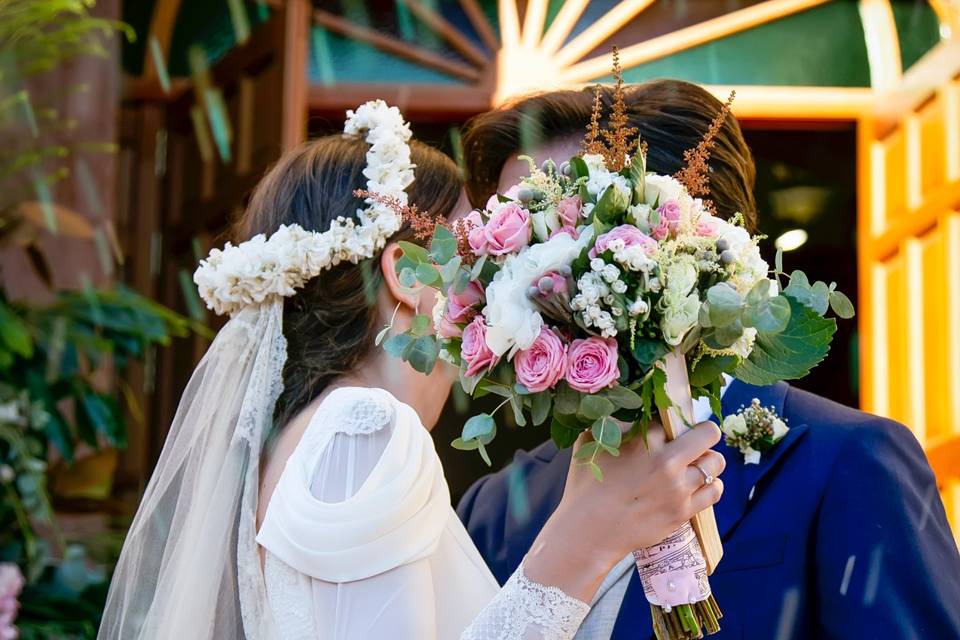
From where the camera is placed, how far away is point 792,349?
1938mm

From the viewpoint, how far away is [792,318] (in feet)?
6.33

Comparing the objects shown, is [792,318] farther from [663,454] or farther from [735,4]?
[735,4]

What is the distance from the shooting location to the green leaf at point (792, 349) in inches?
75.2

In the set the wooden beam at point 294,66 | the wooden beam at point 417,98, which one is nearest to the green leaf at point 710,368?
the wooden beam at point 294,66

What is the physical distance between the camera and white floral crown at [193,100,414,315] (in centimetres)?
237

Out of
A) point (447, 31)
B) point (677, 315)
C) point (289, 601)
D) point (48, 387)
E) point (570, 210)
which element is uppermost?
point (570, 210)

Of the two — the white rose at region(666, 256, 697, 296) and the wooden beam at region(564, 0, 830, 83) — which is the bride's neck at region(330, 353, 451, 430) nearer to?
the white rose at region(666, 256, 697, 296)

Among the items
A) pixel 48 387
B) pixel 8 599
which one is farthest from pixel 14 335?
pixel 8 599

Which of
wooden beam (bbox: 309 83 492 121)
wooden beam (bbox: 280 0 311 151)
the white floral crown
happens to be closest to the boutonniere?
the white floral crown

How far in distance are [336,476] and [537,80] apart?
380cm

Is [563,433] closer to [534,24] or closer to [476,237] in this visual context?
[476,237]

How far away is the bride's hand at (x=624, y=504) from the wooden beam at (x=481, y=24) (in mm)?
3996

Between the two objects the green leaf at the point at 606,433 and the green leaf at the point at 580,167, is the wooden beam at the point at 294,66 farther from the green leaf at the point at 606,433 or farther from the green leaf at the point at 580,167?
the green leaf at the point at 606,433

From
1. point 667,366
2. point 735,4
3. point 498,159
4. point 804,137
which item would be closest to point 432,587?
point 667,366
